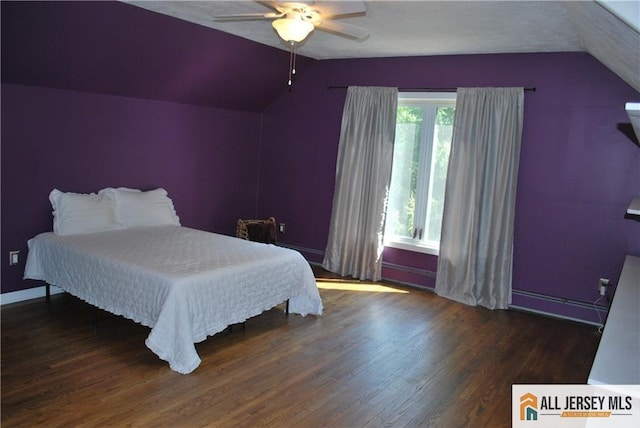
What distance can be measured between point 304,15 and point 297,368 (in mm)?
2209

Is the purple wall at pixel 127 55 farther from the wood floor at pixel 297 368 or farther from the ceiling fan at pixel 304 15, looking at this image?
the wood floor at pixel 297 368

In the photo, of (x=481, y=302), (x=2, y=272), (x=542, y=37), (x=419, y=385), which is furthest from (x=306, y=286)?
(x=542, y=37)

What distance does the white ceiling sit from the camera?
9.11ft

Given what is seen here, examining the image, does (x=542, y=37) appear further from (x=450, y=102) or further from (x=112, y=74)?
(x=112, y=74)

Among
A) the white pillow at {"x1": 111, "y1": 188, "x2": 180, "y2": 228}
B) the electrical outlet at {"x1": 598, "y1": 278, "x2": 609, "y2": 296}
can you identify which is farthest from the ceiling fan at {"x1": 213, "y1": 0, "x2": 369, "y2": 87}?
the electrical outlet at {"x1": 598, "y1": 278, "x2": 609, "y2": 296}

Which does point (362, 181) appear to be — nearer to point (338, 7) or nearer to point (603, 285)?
point (603, 285)

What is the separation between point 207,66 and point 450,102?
8.06ft

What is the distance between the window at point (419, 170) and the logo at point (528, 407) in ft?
7.35

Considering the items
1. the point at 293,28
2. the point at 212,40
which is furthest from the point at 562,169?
the point at 212,40

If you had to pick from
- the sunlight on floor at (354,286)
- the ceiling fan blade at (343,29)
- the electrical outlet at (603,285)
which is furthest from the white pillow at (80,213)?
the electrical outlet at (603,285)

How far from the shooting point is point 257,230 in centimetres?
555

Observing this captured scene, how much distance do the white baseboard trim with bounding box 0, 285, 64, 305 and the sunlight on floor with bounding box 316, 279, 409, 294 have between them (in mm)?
2504

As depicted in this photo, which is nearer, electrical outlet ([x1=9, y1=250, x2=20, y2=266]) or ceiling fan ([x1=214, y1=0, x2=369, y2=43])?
ceiling fan ([x1=214, y1=0, x2=369, y2=43])

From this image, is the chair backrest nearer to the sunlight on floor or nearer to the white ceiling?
the sunlight on floor
